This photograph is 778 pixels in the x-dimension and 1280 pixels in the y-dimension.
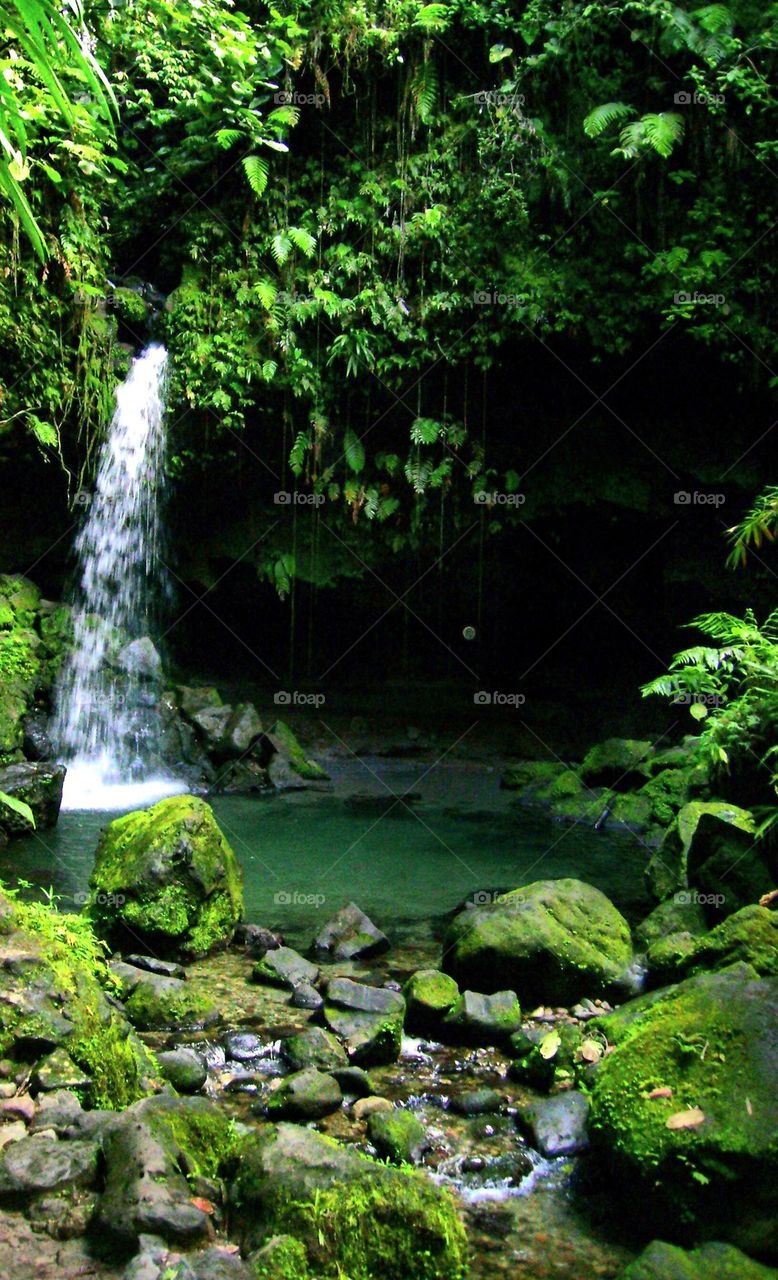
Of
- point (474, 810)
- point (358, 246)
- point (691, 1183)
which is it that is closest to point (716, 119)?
point (358, 246)

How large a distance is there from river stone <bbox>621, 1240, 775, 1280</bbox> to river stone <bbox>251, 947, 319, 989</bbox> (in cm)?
288

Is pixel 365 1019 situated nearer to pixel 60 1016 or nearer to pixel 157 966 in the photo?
pixel 157 966

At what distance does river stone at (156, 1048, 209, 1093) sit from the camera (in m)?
4.23

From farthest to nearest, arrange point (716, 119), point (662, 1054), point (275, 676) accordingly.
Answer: point (275, 676) → point (716, 119) → point (662, 1054)

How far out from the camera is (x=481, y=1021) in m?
4.90

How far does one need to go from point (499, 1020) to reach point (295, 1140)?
193cm

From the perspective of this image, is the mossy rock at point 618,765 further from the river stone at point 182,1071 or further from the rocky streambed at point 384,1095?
the river stone at point 182,1071

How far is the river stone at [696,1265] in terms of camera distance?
282 cm

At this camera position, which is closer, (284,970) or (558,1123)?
(558,1123)

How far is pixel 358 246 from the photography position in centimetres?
1177

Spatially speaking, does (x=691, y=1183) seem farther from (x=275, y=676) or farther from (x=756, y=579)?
(x=275, y=676)

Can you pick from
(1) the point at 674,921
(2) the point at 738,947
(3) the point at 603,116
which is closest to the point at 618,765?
(1) the point at 674,921

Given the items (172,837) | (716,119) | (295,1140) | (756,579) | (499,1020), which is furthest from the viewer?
(756,579)

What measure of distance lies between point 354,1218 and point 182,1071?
159 cm
